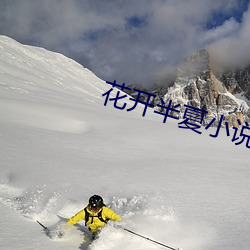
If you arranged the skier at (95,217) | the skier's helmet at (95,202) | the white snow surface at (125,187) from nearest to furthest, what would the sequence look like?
the white snow surface at (125,187), the skier's helmet at (95,202), the skier at (95,217)

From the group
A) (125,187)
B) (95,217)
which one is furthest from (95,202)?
(125,187)

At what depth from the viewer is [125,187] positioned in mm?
7082

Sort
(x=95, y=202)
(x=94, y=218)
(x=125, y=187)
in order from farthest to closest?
(x=125, y=187) < (x=94, y=218) < (x=95, y=202)

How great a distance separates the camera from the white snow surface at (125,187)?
4.88 meters

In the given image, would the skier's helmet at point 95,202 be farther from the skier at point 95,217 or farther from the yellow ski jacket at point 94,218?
the yellow ski jacket at point 94,218

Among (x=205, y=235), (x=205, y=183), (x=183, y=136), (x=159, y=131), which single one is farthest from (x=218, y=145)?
(x=205, y=235)

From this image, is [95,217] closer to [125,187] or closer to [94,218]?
[94,218]

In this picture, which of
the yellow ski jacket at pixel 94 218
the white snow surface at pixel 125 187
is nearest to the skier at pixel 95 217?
the yellow ski jacket at pixel 94 218

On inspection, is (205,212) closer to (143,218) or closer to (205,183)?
(143,218)

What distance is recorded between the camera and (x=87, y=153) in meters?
9.96

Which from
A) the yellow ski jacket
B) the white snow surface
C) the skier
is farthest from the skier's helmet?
the white snow surface

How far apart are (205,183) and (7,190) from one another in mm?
5031

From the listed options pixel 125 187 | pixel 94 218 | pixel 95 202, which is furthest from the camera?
pixel 125 187

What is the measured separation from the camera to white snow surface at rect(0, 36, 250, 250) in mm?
4875
